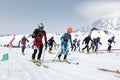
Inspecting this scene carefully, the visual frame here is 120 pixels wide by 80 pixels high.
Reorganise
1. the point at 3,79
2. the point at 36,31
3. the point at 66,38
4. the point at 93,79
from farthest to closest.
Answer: the point at 66,38 → the point at 36,31 → the point at 93,79 → the point at 3,79

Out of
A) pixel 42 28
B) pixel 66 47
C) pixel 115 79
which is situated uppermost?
pixel 42 28

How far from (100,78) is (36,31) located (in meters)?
5.71

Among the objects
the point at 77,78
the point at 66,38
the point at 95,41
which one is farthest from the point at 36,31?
the point at 95,41

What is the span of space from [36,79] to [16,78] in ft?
2.10

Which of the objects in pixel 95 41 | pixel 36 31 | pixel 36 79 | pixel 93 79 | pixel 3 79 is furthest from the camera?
pixel 95 41

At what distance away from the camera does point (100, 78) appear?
31.9 ft

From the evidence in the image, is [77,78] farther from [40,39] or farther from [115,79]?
[40,39]

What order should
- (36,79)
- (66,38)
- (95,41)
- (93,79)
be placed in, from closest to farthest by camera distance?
(36,79) → (93,79) → (66,38) → (95,41)

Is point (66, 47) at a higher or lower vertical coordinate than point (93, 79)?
higher

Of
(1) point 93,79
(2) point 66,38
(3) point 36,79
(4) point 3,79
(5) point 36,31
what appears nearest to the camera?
(4) point 3,79

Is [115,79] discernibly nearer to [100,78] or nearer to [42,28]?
[100,78]

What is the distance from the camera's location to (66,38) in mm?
16594

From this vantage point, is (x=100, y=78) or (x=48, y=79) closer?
(x=48, y=79)

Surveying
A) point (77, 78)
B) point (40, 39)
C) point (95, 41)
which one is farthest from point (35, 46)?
point (95, 41)
